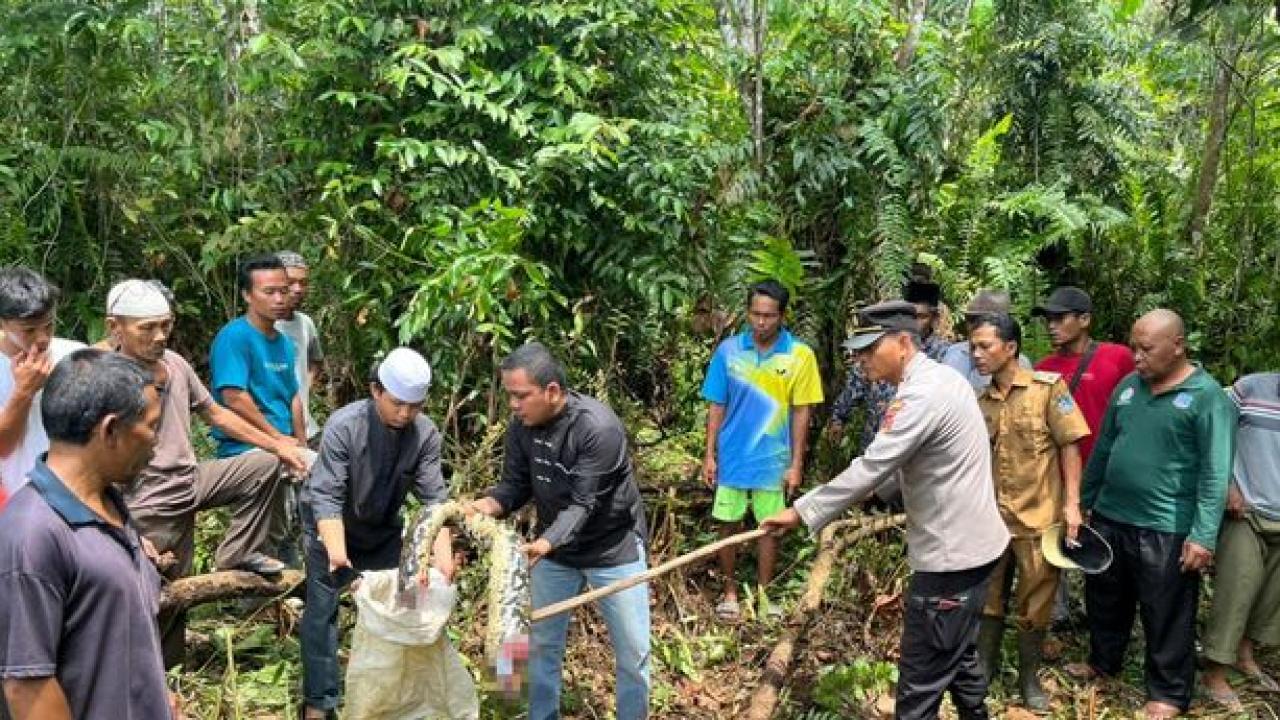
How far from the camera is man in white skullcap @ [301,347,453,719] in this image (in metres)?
4.02

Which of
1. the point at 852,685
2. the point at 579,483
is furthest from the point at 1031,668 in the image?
the point at 579,483

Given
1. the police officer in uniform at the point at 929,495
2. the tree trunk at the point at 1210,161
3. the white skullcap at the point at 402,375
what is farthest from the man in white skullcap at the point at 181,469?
the tree trunk at the point at 1210,161

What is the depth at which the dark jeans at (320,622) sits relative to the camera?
4.35 metres

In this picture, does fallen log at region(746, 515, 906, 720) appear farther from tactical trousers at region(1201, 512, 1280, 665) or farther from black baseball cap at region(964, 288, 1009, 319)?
tactical trousers at region(1201, 512, 1280, 665)

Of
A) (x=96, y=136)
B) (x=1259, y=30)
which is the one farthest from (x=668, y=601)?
(x=1259, y=30)

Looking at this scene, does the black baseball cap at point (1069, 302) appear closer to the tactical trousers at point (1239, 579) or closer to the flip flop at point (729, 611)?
the tactical trousers at point (1239, 579)

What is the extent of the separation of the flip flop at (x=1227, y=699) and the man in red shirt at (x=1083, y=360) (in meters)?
0.83

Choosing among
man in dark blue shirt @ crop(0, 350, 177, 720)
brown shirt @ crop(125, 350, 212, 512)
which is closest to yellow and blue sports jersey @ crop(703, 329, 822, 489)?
brown shirt @ crop(125, 350, 212, 512)

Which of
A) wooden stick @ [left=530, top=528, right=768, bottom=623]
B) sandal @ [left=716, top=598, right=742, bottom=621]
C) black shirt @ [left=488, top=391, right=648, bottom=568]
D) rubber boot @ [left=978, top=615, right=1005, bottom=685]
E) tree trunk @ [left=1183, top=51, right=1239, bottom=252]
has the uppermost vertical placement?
tree trunk @ [left=1183, top=51, right=1239, bottom=252]

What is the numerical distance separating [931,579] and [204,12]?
576 cm

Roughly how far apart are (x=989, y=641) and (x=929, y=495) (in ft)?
4.77

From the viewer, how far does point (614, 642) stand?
444cm

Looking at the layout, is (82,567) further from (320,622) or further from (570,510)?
(320,622)

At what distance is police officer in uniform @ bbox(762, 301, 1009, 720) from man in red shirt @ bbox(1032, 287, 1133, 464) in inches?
63.8
